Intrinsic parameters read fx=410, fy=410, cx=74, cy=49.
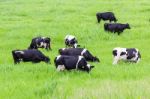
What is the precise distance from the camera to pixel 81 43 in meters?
25.6

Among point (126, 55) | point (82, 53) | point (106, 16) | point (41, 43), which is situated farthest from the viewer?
point (106, 16)

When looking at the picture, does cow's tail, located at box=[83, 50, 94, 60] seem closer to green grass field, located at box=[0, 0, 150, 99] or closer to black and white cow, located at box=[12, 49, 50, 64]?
green grass field, located at box=[0, 0, 150, 99]

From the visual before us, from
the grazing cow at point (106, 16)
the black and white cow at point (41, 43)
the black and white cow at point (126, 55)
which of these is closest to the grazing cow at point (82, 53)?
the black and white cow at point (126, 55)

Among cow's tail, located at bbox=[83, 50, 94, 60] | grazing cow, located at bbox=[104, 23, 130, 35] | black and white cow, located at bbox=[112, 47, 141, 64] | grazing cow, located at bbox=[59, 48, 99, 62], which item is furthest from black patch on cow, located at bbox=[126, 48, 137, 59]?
grazing cow, located at bbox=[104, 23, 130, 35]

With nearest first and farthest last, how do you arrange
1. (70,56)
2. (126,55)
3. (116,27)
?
(70,56)
(126,55)
(116,27)

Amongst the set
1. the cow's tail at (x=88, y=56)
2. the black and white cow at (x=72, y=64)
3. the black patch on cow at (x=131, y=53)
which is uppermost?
the black and white cow at (x=72, y=64)

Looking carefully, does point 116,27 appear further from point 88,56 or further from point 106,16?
point 88,56

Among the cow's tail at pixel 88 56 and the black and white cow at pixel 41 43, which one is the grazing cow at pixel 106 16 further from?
the cow's tail at pixel 88 56

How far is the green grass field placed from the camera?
994 cm

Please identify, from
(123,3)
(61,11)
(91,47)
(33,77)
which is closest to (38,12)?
(61,11)

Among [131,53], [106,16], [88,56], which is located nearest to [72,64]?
[88,56]

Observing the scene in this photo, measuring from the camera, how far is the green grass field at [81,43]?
32.6 feet

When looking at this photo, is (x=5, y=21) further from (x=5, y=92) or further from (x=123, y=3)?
(x=5, y=92)

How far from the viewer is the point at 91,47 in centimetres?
2373
